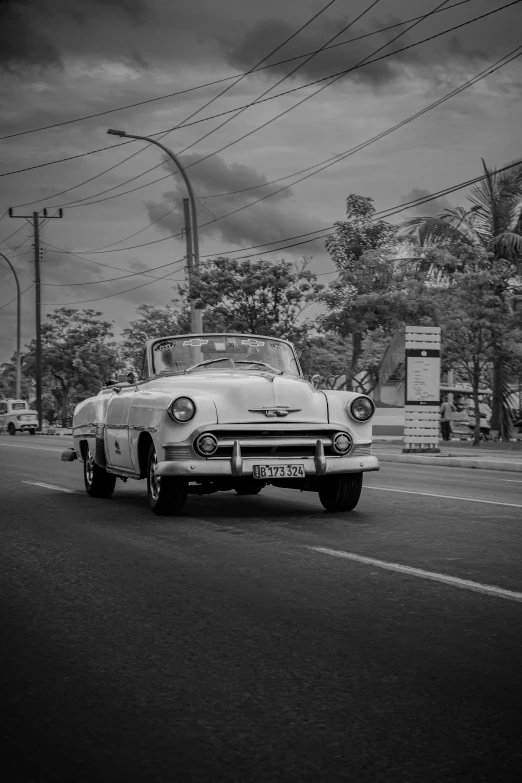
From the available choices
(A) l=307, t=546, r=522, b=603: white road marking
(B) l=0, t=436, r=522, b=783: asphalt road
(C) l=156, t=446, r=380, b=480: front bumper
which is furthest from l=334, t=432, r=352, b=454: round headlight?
(A) l=307, t=546, r=522, b=603: white road marking

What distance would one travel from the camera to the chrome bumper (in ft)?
30.3

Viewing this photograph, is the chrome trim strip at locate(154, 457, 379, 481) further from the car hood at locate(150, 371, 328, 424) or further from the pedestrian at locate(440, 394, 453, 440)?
the pedestrian at locate(440, 394, 453, 440)

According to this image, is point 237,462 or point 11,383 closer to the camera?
point 237,462

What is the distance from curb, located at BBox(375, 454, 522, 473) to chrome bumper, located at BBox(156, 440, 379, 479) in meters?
10.4

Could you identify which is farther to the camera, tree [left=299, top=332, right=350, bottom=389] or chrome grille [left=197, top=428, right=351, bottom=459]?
tree [left=299, top=332, right=350, bottom=389]

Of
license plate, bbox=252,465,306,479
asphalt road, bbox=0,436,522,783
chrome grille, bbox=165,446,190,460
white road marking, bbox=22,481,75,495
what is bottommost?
asphalt road, bbox=0,436,522,783

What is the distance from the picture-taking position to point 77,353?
2579 inches

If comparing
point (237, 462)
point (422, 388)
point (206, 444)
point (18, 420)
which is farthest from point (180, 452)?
point (18, 420)

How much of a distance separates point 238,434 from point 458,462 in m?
12.2

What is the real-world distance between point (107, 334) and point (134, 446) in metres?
58.4

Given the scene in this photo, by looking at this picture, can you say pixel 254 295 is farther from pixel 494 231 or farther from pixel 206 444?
pixel 206 444

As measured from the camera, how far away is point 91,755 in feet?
11.0

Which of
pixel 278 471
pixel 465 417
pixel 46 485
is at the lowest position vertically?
pixel 46 485

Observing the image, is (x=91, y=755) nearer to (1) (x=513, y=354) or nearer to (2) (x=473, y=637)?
(2) (x=473, y=637)
